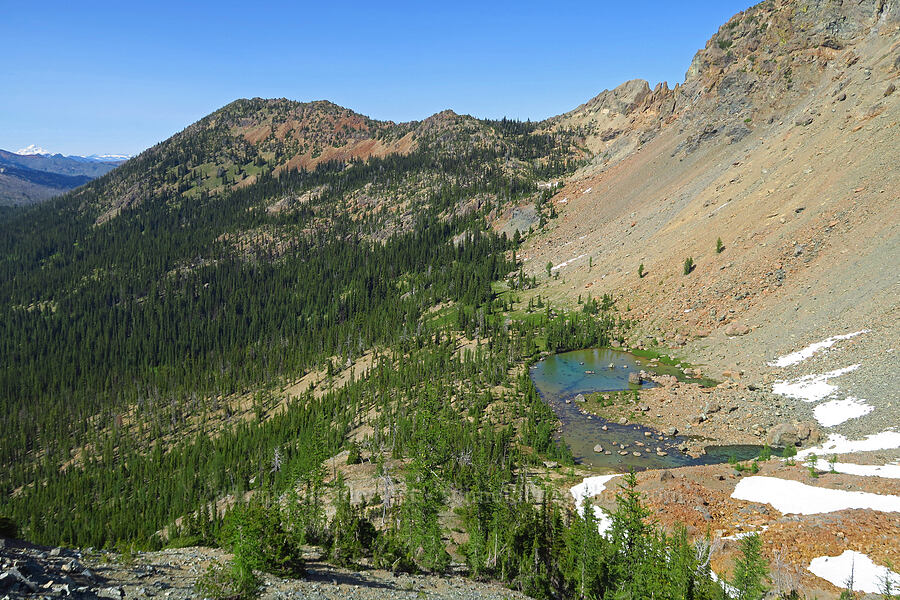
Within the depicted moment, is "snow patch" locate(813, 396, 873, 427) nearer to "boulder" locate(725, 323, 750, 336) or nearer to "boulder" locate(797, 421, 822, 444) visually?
Result: "boulder" locate(797, 421, 822, 444)

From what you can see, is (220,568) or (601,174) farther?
(601,174)

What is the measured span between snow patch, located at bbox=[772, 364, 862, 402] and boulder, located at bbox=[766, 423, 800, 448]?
654 centimetres

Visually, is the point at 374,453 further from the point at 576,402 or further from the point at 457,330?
the point at 457,330

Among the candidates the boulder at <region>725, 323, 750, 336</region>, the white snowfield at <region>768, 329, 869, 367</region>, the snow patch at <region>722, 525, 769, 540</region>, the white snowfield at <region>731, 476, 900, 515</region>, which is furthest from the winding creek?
the snow patch at <region>722, 525, 769, 540</region>

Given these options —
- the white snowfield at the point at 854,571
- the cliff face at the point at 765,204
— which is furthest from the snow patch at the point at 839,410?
the white snowfield at the point at 854,571

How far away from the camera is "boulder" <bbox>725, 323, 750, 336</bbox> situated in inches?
2798

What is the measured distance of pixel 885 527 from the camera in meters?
27.2

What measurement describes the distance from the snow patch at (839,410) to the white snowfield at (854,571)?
25.9m

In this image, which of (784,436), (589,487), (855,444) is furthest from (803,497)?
(784,436)

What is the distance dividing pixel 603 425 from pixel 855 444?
87.4 feet

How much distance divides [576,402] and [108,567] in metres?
60.7

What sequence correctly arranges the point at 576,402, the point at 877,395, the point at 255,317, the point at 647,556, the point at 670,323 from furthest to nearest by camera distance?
the point at 255,317 → the point at 670,323 → the point at 576,402 → the point at 877,395 → the point at 647,556

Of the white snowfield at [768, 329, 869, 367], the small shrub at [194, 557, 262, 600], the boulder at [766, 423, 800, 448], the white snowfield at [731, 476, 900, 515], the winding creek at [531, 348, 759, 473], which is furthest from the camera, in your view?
the white snowfield at [768, 329, 869, 367]

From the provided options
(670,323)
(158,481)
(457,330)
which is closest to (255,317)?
(158,481)
